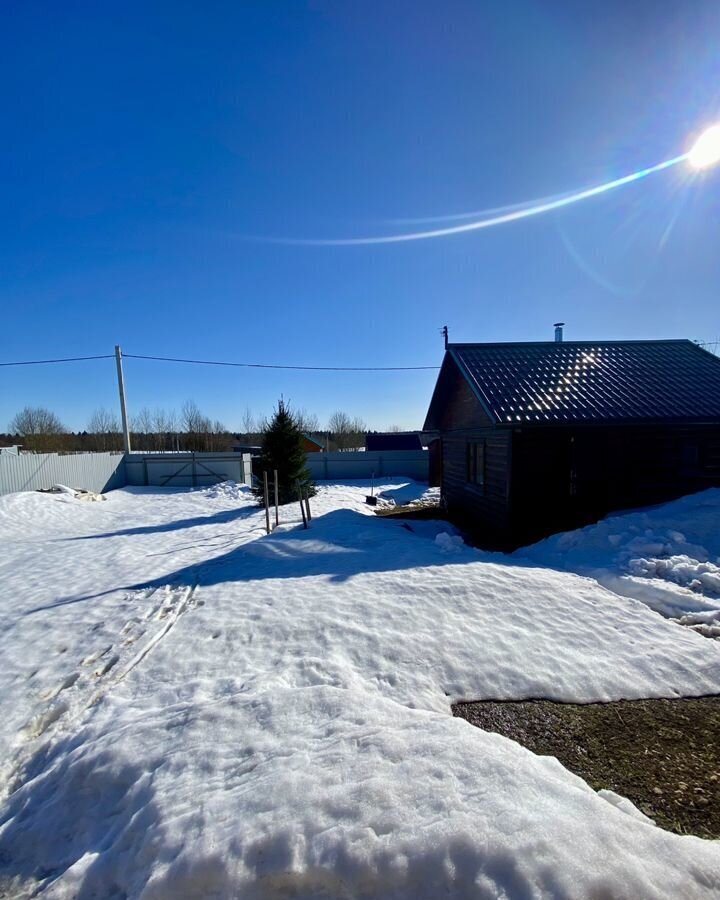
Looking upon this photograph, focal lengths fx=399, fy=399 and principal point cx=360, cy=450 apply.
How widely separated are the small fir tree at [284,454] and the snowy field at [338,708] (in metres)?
7.41

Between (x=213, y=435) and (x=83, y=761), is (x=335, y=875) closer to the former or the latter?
(x=83, y=761)

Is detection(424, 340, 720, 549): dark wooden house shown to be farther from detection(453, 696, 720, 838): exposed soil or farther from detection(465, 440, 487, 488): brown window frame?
detection(453, 696, 720, 838): exposed soil

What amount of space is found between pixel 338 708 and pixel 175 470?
777 inches

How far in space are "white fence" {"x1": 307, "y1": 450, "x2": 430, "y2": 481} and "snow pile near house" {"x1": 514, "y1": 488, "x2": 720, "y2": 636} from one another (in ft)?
55.1

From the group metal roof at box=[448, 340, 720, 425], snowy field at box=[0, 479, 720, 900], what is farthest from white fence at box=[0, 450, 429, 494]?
metal roof at box=[448, 340, 720, 425]

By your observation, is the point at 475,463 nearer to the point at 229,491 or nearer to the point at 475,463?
the point at 475,463

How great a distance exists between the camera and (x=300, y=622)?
4.50 meters

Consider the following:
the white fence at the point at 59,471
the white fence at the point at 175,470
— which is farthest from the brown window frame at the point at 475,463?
the white fence at the point at 59,471

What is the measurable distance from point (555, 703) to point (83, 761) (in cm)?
335

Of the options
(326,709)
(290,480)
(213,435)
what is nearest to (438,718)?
(326,709)

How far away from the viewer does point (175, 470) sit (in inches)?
795

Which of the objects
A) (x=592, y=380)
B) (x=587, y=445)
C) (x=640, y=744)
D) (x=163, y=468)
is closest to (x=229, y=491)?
(x=163, y=468)

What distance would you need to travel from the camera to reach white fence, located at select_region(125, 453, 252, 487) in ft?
66.1

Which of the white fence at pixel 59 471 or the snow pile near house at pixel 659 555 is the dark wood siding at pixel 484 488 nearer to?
the snow pile near house at pixel 659 555
